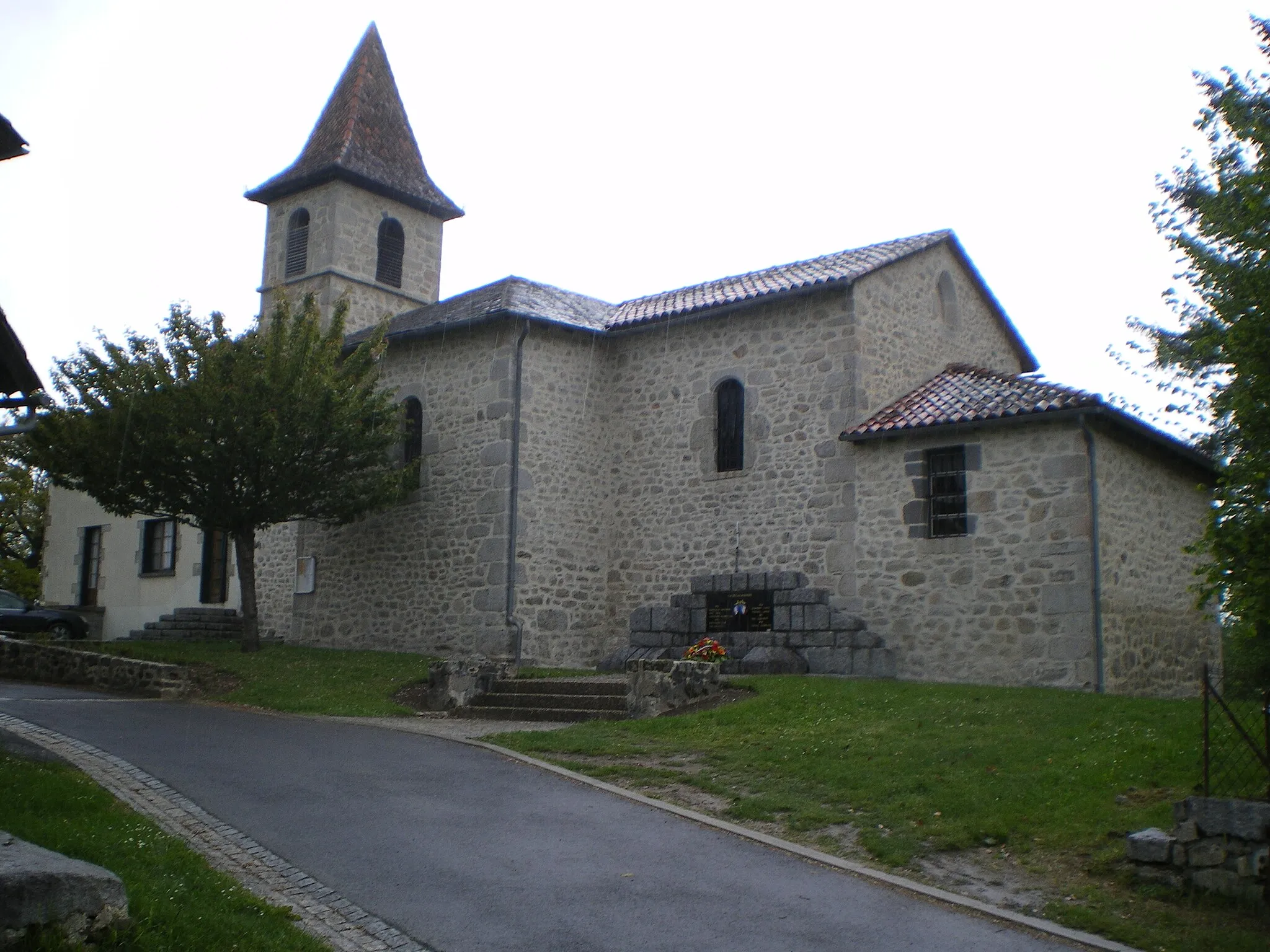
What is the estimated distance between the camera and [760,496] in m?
18.9

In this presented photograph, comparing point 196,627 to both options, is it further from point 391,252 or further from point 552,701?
point 552,701

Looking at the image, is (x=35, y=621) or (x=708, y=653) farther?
(x=35, y=621)

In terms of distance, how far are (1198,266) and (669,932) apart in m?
17.1

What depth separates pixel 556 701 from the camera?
51.3 ft

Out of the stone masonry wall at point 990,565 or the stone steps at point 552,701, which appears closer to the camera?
the stone steps at point 552,701

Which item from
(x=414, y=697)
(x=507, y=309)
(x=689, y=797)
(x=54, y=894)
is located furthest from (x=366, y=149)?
(x=54, y=894)

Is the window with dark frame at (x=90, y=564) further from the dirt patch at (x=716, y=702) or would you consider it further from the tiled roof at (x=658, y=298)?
the dirt patch at (x=716, y=702)

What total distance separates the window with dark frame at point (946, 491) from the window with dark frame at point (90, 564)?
67.0ft

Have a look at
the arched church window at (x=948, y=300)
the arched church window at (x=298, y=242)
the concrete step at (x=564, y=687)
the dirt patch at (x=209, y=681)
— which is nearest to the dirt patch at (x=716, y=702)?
the concrete step at (x=564, y=687)

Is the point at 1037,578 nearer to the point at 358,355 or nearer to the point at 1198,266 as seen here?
the point at 1198,266

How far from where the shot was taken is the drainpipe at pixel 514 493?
19.0m

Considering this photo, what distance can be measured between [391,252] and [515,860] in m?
20.3

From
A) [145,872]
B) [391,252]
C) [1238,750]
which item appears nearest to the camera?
[145,872]

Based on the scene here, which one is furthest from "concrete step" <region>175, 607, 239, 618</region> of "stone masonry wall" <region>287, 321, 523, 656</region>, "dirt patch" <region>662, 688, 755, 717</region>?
"dirt patch" <region>662, 688, 755, 717</region>
